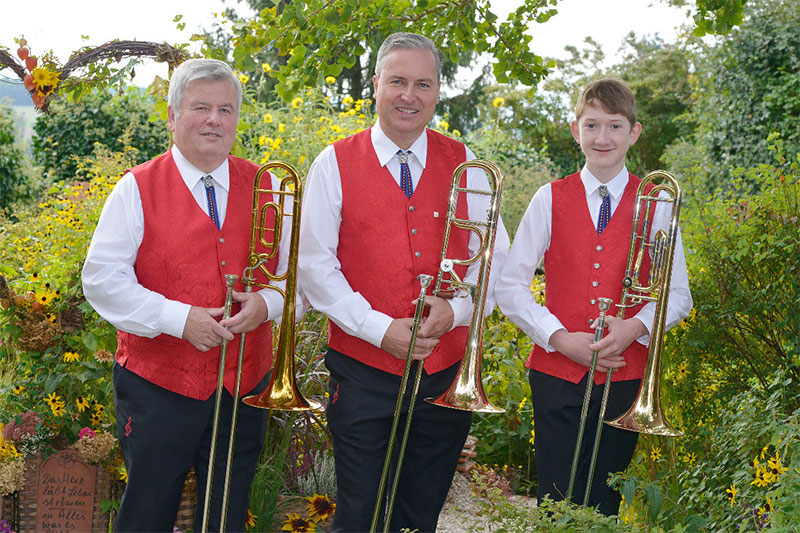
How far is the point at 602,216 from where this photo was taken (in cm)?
308

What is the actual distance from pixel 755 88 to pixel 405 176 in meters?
7.57

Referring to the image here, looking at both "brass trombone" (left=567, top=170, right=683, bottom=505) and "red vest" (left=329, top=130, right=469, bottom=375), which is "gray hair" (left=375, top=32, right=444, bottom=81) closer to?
"red vest" (left=329, top=130, right=469, bottom=375)

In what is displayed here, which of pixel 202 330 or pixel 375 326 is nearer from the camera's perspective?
pixel 202 330

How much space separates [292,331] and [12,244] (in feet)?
12.2

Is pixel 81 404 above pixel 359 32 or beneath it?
beneath

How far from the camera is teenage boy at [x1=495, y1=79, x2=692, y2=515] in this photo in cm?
301

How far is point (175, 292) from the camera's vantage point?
2719mm

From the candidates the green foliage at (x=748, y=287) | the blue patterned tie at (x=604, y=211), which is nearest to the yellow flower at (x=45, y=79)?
the blue patterned tie at (x=604, y=211)

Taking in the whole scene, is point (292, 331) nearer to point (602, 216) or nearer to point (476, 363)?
point (476, 363)

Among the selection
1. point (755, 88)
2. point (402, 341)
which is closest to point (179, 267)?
point (402, 341)

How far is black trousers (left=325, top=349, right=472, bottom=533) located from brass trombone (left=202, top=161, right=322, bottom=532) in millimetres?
153

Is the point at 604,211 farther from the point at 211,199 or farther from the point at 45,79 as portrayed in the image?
the point at 45,79

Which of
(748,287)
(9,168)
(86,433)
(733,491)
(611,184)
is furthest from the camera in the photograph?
(9,168)

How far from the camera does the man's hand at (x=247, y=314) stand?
2689mm
